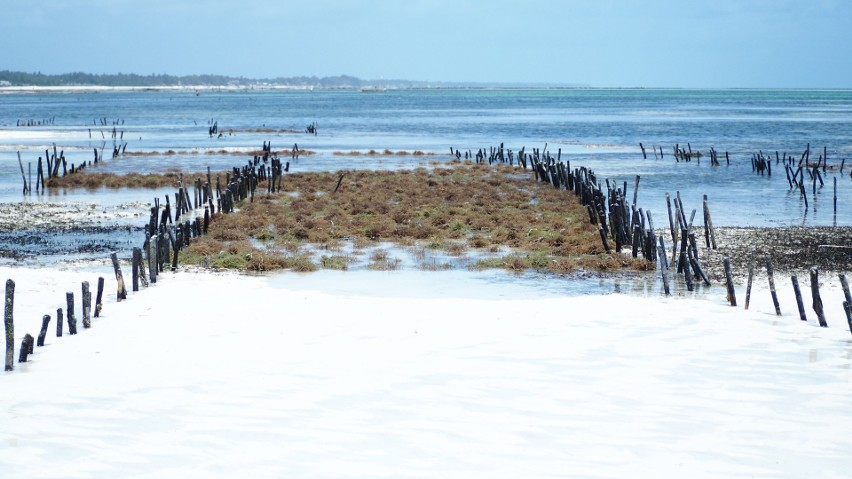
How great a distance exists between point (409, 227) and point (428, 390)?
13.4 m

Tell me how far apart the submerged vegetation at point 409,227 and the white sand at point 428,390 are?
3.88m

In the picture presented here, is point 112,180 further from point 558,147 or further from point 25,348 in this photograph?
point 558,147

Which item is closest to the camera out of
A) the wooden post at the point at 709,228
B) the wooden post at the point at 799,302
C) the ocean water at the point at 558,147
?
the wooden post at the point at 799,302

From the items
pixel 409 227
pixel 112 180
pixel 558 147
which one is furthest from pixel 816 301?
pixel 558 147

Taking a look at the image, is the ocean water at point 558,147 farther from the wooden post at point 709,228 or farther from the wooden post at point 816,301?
the wooden post at point 816,301

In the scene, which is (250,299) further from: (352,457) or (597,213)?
(597,213)

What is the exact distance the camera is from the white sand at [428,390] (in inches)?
336

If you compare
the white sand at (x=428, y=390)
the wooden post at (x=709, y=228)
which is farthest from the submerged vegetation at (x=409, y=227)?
the white sand at (x=428, y=390)

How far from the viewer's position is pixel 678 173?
42594 mm

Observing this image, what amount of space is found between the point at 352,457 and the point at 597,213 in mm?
16907

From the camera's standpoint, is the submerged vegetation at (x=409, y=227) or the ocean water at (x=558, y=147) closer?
the submerged vegetation at (x=409, y=227)

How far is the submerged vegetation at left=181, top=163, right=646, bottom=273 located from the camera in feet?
63.7

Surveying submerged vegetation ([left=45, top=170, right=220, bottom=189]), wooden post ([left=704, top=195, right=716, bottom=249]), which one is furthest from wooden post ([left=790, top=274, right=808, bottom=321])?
submerged vegetation ([left=45, top=170, right=220, bottom=189])

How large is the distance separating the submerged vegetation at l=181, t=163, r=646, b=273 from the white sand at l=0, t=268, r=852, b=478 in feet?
12.7
